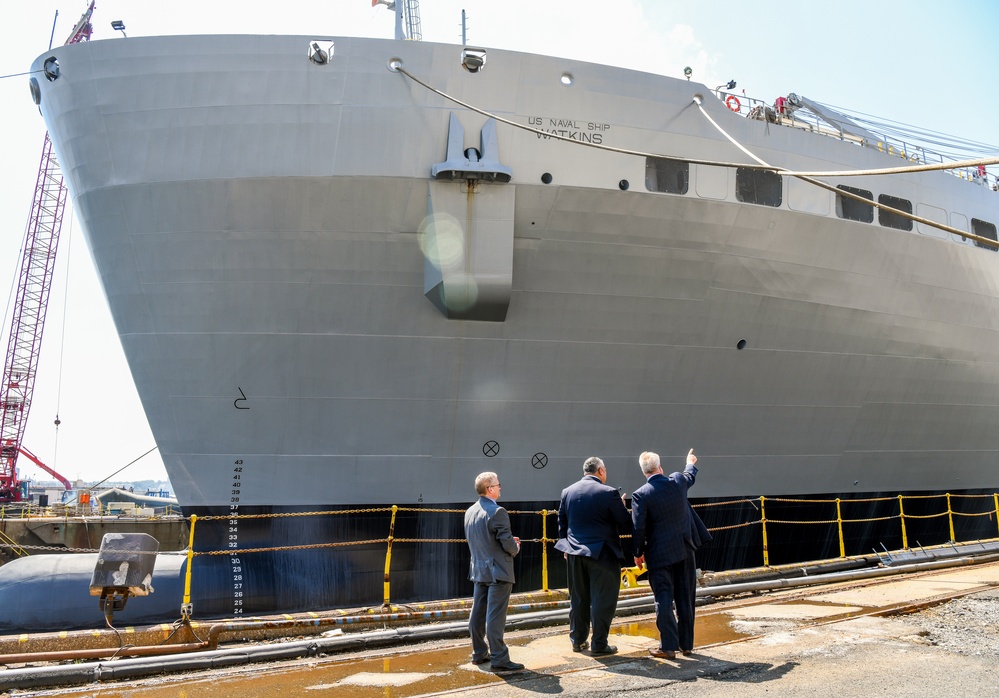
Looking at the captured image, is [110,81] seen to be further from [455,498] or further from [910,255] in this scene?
[910,255]

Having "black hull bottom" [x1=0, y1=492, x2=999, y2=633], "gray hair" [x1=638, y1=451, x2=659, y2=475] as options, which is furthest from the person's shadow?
"black hull bottom" [x1=0, y1=492, x2=999, y2=633]

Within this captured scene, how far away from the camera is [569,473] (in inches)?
397

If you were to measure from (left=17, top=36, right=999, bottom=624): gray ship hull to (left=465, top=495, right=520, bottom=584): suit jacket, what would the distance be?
14.5ft

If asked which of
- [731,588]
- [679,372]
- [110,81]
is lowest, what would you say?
[731,588]

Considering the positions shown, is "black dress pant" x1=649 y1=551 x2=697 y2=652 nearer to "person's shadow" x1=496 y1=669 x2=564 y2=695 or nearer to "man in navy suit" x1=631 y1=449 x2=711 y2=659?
"man in navy suit" x1=631 y1=449 x2=711 y2=659

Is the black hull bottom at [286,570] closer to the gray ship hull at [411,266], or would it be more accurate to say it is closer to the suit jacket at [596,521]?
the gray ship hull at [411,266]

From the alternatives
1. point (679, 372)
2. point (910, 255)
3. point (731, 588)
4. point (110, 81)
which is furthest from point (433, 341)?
point (910, 255)

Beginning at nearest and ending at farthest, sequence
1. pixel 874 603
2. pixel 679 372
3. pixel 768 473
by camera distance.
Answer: pixel 874 603 → pixel 679 372 → pixel 768 473

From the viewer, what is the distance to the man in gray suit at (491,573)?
15.6 ft

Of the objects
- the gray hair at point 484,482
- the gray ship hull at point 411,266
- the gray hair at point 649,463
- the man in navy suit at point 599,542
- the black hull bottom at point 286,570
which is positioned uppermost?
the gray ship hull at point 411,266

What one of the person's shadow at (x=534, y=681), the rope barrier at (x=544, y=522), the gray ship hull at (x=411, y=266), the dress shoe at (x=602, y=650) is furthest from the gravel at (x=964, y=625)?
the gray ship hull at (x=411, y=266)

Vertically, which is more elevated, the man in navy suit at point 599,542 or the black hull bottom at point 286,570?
the man in navy suit at point 599,542

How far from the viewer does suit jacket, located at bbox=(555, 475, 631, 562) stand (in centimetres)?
496

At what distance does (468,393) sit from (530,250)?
195 centimetres
